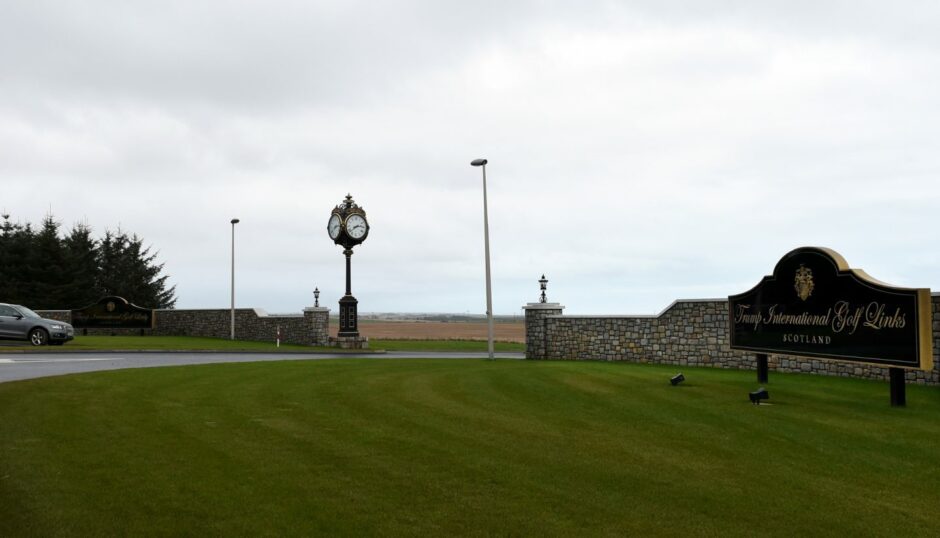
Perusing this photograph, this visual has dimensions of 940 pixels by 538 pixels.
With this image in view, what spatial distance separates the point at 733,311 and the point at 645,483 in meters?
10.7

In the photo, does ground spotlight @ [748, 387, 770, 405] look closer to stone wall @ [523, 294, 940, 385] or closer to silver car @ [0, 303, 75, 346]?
stone wall @ [523, 294, 940, 385]

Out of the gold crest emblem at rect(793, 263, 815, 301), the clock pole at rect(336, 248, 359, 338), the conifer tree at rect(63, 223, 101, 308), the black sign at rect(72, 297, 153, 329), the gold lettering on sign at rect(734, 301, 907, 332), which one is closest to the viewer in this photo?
the gold lettering on sign at rect(734, 301, 907, 332)

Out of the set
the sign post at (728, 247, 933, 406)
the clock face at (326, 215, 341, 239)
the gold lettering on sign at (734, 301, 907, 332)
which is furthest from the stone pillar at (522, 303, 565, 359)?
the clock face at (326, 215, 341, 239)

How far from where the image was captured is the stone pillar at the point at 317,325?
36250mm

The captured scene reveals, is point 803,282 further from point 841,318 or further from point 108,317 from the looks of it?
point 108,317

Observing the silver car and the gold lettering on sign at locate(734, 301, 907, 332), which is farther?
the silver car

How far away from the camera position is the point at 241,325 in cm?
4062

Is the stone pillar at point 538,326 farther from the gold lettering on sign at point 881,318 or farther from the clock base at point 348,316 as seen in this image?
the gold lettering on sign at point 881,318

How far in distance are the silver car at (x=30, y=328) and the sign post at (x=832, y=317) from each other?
25.9 m

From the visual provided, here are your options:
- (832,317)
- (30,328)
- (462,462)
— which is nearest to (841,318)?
(832,317)

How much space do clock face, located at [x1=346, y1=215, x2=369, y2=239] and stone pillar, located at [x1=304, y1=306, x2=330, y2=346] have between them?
14.8 feet

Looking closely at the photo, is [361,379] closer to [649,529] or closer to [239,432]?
[239,432]

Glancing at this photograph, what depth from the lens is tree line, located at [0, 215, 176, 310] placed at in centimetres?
5266

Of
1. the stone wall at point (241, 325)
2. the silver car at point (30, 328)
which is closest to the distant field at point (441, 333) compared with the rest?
the stone wall at point (241, 325)
